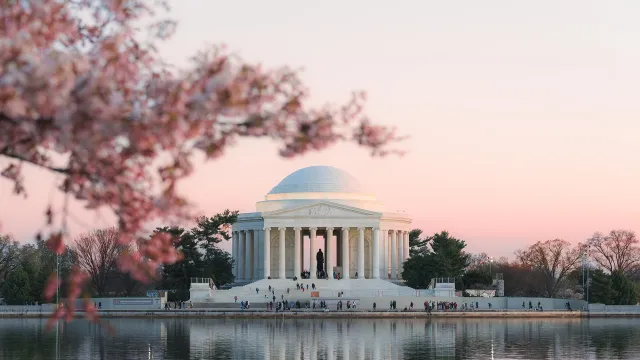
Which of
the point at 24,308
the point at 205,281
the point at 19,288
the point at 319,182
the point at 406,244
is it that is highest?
the point at 319,182

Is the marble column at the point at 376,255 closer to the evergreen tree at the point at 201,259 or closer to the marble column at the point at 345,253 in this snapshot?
the marble column at the point at 345,253

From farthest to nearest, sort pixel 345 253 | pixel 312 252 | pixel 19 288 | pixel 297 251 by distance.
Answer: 1. pixel 312 252
2. pixel 297 251
3. pixel 345 253
4. pixel 19 288

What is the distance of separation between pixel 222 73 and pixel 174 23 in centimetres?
274

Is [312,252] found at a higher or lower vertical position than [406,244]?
lower

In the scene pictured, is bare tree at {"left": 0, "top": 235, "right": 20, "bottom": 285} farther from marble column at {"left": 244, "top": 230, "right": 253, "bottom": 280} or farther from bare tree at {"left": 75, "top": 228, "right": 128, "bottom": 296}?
marble column at {"left": 244, "top": 230, "right": 253, "bottom": 280}

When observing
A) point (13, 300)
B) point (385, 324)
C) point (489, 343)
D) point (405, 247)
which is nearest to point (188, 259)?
point (13, 300)

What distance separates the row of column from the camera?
137 meters

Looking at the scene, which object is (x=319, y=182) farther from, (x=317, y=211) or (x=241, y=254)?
(x=241, y=254)

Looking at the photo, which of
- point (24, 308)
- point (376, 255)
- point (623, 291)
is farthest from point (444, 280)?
point (24, 308)

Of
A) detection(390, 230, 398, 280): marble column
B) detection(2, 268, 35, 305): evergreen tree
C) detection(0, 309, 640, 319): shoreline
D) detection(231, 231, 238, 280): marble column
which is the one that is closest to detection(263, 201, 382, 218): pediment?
detection(390, 230, 398, 280): marble column

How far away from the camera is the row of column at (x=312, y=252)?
13700 cm

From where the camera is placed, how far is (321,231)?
15338 cm

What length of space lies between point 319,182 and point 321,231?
30.8ft

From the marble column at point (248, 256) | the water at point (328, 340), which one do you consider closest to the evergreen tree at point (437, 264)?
the marble column at point (248, 256)
